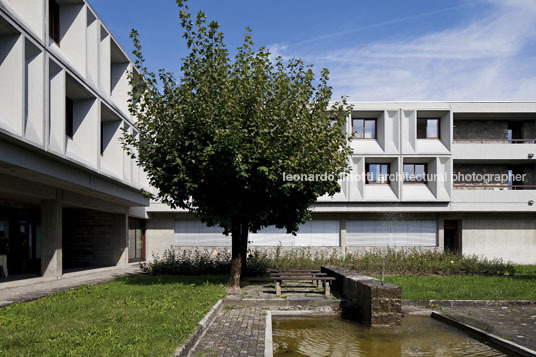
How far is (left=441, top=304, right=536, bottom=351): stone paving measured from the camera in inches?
349

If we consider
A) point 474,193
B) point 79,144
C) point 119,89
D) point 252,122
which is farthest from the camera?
point 474,193

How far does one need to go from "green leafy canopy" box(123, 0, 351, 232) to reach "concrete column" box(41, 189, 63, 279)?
6744 mm

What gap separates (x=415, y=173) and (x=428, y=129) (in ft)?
10.0

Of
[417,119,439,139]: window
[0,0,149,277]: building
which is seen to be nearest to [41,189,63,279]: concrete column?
[0,0,149,277]: building

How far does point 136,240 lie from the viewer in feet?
105

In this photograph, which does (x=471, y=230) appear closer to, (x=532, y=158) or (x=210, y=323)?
(x=532, y=158)

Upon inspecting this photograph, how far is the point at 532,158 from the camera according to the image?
103 feet

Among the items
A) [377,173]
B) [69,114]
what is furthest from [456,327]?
[377,173]

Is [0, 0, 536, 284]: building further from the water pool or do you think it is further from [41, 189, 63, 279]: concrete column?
the water pool

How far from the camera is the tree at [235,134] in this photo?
1293 centimetres

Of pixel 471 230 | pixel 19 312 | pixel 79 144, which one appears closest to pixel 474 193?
pixel 471 230

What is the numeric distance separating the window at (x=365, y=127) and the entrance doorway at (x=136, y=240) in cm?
1575

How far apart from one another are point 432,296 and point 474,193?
19.5 meters

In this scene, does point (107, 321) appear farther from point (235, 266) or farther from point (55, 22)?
point (55, 22)
